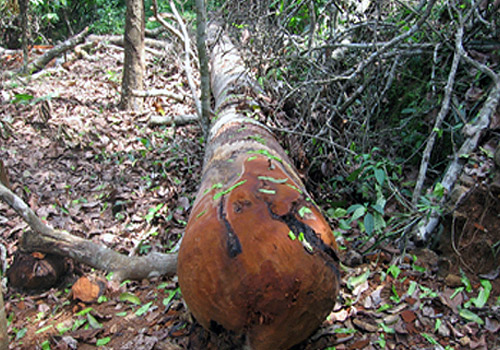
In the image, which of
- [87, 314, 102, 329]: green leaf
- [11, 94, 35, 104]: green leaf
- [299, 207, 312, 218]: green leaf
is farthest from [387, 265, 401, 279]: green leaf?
[11, 94, 35, 104]: green leaf

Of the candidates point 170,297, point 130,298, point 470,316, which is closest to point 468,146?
point 470,316

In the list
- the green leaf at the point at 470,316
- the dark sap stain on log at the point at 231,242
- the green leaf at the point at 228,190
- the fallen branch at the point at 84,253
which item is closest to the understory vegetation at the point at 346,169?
the green leaf at the point at 470,316

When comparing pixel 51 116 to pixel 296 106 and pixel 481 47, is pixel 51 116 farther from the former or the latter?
pixel 481 47

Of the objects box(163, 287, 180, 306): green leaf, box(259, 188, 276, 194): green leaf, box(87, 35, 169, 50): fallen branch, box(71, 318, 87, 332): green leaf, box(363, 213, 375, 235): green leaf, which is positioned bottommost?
box(71, 318, 87, 332): green leaf

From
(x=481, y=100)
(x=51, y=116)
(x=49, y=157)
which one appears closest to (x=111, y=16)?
(x=51, y=116)

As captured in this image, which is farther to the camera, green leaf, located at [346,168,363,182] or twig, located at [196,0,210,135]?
twig, located at [196,0,210,135]

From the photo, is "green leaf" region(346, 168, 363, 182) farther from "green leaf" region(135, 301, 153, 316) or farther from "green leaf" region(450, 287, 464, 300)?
"green leaf" region(135, 301, 153, 316)

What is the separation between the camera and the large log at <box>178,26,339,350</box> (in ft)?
5.23

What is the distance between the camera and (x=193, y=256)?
1743mm

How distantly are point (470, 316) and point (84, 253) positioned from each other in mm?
2745

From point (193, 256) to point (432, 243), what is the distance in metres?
1.71

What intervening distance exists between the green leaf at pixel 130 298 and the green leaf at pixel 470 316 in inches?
81.3

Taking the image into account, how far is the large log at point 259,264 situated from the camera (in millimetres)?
1594

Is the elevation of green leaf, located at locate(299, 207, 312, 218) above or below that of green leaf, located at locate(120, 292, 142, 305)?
above
